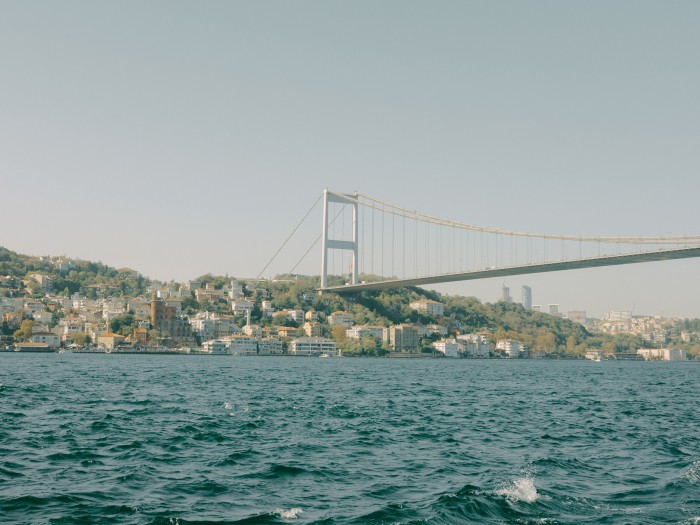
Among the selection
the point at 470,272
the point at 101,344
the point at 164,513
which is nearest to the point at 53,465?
the point at 164,513

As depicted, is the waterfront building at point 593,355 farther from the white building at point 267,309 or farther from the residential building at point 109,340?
the residential building at point 109,340

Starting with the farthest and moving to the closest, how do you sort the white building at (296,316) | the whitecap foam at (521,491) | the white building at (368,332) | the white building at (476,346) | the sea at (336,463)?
the white building at (296,316), the white building at (476,346), the white building at (368,332), the whitecap foam at (521,491), the sea at (336,463)

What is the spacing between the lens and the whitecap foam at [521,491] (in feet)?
40.2

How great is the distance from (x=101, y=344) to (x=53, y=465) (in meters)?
119

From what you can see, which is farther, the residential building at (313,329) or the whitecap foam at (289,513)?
the residential building at (313,329)

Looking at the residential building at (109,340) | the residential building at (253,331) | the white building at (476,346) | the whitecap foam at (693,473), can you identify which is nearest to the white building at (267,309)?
the residential building at (253,331)

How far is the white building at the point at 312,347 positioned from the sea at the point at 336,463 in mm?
105629

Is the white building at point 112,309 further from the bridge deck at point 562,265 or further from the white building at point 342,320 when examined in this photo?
the bridge deck at point 562,265

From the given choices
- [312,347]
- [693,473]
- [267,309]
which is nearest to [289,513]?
[693,473]

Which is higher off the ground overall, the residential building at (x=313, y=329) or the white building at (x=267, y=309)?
the white building at (x=267, y=309)

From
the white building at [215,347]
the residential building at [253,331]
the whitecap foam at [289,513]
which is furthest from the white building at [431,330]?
the whitecap foam at [289,513]

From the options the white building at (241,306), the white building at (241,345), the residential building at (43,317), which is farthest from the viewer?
the white building at (241,306)

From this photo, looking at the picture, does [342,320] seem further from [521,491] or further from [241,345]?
[521,491]

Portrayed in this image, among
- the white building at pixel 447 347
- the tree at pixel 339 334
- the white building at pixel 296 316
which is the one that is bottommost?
the white building at pixel 447 347
